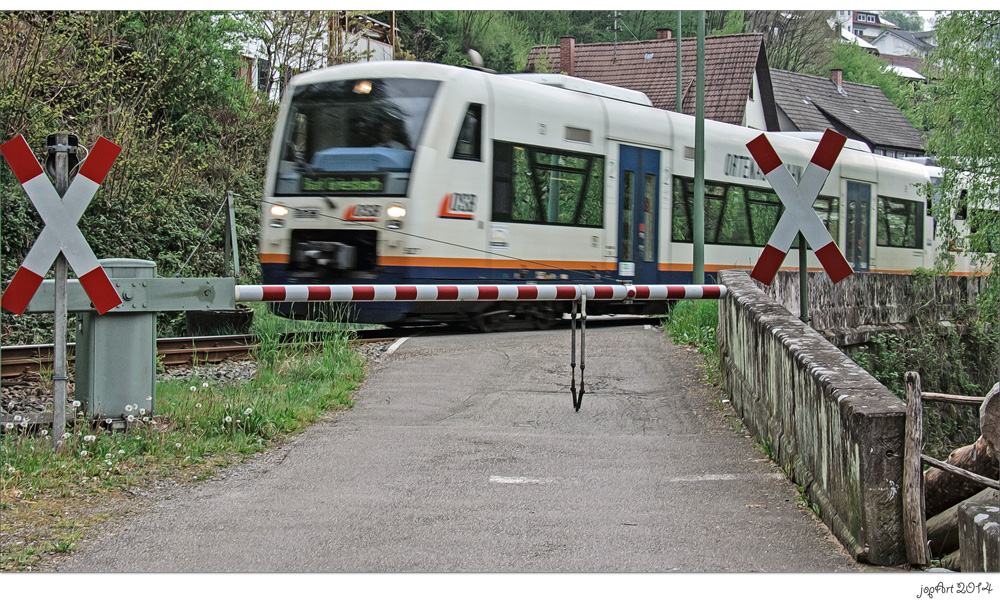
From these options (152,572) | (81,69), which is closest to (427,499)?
(152,572)

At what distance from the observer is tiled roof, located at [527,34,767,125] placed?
1970 centimetres

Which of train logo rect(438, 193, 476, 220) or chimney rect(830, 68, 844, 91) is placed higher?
chimney rect(830, 68, 844, 91)

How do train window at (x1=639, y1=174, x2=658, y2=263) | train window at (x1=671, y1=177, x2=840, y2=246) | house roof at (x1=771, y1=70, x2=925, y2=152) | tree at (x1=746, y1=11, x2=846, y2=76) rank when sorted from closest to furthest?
train window at (x1=639, y1=174, x2=658, y2=263) → train window at (x1=671, y1=177, x2=840, y2=246) → tree at (x1=746, y1=11, x2=846, y2=76) → house roof at (x1=771, y1=70, x2=925, y2=152)

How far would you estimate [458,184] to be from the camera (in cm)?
1087

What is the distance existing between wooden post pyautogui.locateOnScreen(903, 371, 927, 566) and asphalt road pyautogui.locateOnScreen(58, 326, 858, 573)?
0.24m

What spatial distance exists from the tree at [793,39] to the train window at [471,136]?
1199 centimetres

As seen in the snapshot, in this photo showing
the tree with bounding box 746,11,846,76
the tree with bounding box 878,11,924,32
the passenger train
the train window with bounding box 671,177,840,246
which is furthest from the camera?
the tree with bounding box 746,11,846,76

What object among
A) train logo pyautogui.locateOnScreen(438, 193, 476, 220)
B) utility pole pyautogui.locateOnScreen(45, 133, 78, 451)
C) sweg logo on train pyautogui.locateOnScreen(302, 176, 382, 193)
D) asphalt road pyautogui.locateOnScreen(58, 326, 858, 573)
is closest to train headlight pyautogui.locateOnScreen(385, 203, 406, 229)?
sweg logo on train pyautogui.locateOnScreen(302, 176, 382, 193)

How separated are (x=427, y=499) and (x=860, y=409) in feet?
6.64

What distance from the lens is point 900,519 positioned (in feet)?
12.8

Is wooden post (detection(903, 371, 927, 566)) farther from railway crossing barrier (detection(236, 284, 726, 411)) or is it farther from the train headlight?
the train headlight

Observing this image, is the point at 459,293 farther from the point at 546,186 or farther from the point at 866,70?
the point at 866,70

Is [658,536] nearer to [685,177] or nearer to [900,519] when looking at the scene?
[900,519]

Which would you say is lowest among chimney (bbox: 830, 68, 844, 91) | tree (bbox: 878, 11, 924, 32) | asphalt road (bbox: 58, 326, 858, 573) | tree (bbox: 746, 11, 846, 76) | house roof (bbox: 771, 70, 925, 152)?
asphalt road (bbox: 58, 326, 858, 573)
